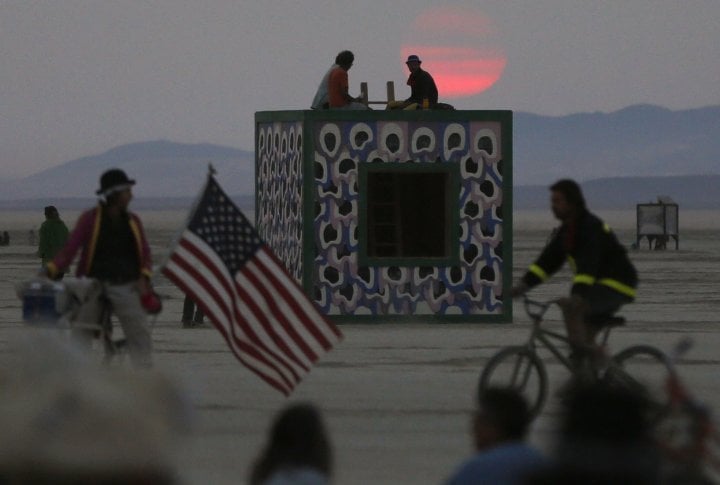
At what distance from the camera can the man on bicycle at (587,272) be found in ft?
38.3

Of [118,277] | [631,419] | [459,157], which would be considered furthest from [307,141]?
[631,419]

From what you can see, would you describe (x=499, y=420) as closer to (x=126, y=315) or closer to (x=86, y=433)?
(x=86, y=433)

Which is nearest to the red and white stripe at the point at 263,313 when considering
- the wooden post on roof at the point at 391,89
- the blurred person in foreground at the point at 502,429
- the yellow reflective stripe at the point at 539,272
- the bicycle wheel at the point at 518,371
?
the bicycle wheel at the point at 518,371

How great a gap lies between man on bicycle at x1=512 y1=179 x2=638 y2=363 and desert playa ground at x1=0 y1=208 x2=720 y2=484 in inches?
31.0

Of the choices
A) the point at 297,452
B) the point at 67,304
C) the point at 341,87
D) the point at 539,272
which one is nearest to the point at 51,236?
the point at 341,87

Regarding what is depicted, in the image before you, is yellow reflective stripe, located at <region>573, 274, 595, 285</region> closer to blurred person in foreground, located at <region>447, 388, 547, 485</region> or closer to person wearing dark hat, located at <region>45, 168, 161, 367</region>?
person wearing dark hat, located at <region>45, 168, 161, 367</region>

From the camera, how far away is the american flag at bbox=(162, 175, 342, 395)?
495 inches

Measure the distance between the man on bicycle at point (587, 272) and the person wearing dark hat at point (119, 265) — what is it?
253 cm

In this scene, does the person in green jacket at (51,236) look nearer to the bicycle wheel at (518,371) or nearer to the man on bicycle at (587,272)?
the bicycle wheel at (518,371)

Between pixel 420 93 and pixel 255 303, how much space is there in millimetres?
12068

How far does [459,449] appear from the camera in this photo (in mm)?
11156

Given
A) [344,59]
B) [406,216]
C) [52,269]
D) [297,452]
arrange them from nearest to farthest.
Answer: [297,452]
[52,269]
[344,59]
[406,216]

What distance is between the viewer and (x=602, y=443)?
10.8ft

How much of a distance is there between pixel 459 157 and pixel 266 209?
4.00 meters
